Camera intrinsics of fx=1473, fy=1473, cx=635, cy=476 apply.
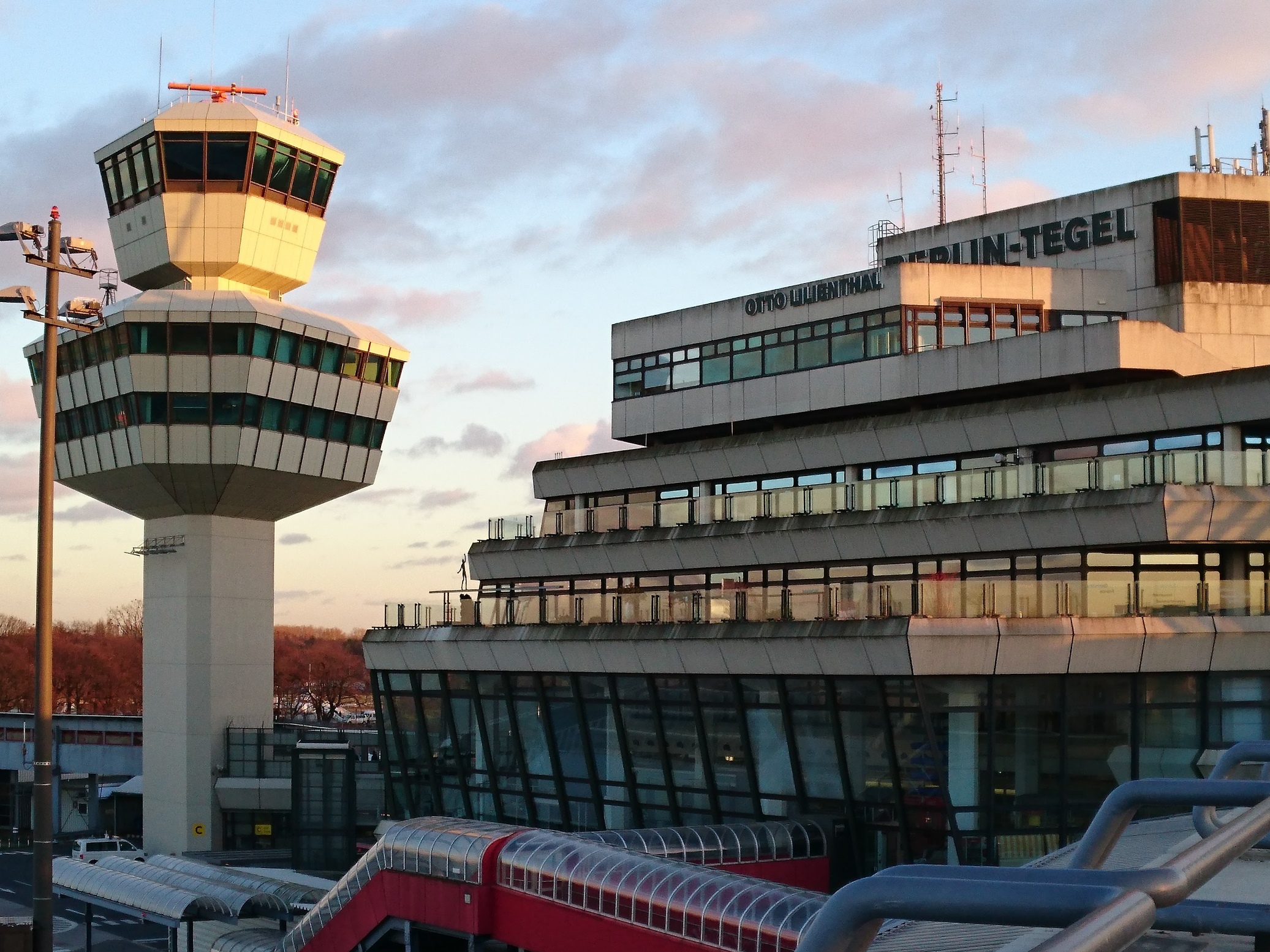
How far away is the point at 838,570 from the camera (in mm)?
37562

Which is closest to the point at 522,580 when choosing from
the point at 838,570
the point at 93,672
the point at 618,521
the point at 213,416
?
the point at 618,521

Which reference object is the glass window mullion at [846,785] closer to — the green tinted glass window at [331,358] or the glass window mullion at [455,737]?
the glass window mullion at [455,737]

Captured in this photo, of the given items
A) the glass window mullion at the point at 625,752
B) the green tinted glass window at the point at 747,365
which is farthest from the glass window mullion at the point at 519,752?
the green tinted glass window at the point at 747,365

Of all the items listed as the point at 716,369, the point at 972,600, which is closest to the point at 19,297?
the point at 972,600

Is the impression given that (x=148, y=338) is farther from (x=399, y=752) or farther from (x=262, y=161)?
(x=399, y=752)

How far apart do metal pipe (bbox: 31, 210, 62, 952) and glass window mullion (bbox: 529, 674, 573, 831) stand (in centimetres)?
2021

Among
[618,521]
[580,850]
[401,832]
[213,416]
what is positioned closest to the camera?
[580,850]

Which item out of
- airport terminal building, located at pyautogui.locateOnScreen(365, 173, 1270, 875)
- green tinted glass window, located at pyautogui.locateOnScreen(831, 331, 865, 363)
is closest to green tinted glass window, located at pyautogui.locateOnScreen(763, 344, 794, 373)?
airport terminal building, located at pyautogui.locateOnScreen(365, 173, 1270, 875)

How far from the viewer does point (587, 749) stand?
38406mm

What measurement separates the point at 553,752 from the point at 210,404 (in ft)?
82.0

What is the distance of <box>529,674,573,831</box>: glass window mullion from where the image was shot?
1542 inches

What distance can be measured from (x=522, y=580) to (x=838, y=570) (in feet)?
43.2

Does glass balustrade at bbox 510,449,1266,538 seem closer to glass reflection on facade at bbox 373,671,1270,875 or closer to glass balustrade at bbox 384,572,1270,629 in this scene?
glass balustrade at bbox 384,572,1270,629

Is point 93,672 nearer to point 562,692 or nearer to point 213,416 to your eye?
point 213,416
